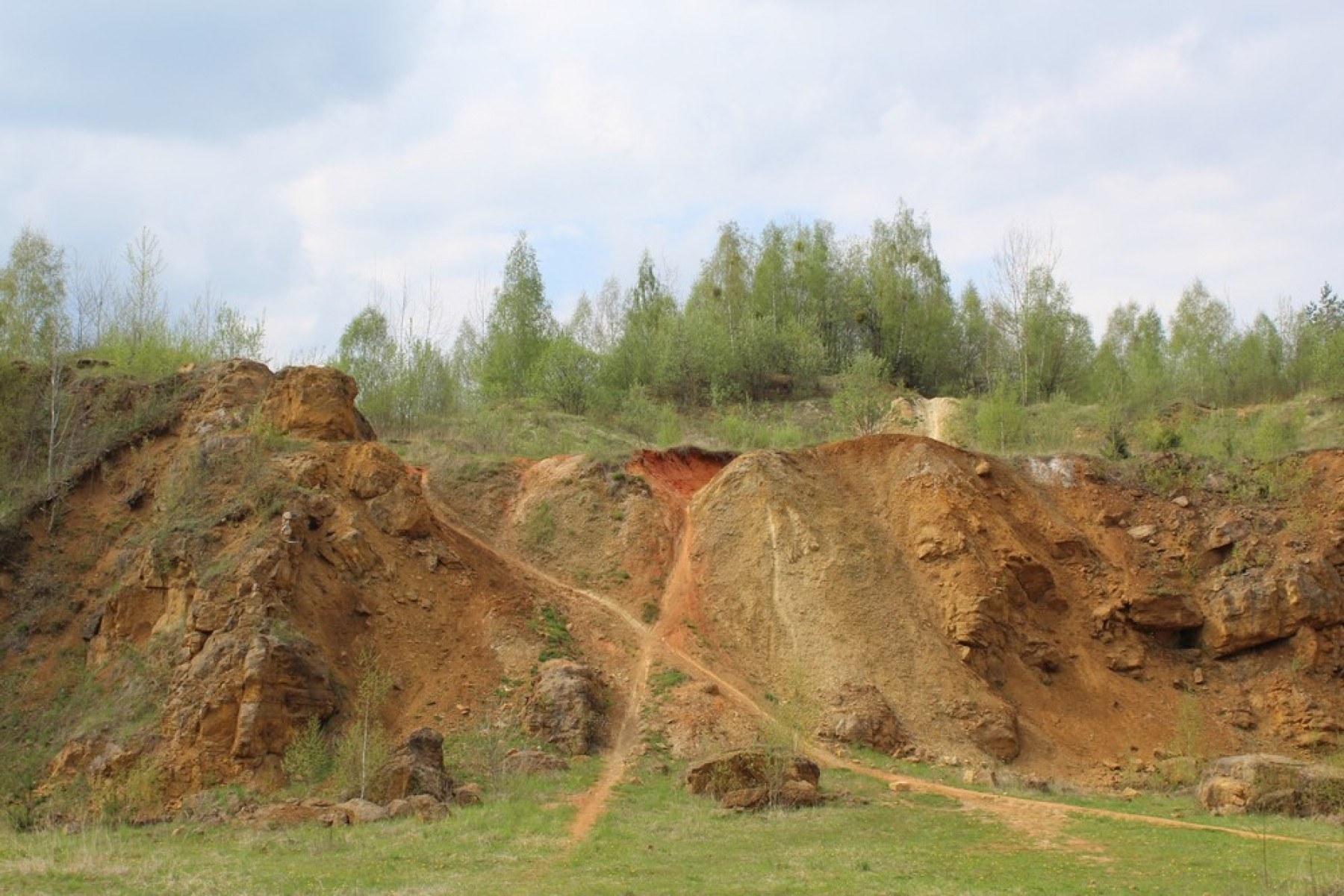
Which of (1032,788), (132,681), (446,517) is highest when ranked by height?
(446,517)

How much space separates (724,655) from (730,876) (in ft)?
43.7

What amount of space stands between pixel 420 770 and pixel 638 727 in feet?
18.8

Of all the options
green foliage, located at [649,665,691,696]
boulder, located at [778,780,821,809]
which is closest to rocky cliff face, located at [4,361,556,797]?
green foliage, located at [649,665,691,696]

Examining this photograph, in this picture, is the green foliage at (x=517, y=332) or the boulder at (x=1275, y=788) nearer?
the boulder at (x=1275, y=788)

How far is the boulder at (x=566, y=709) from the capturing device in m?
23.3

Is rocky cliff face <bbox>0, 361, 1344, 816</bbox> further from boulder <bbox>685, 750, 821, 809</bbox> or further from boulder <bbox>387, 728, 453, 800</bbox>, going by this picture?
boulder <bbox>685, 750, 821, 809</bbox>

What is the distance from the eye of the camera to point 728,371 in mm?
52906

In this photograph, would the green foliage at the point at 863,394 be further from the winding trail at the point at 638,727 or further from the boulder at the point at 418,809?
the boulder at the point at 418,809

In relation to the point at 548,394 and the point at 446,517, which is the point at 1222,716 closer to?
the point at 446,517

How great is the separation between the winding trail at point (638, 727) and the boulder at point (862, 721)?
65 centimetres

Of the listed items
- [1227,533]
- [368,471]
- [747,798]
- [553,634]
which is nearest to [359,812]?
[747,798]

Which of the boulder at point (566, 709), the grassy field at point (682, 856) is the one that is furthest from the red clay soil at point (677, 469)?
the grassy field at point (682, 856)

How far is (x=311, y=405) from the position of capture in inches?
1188

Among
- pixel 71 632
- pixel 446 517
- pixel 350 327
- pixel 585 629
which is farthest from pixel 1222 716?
pixel 350 327
